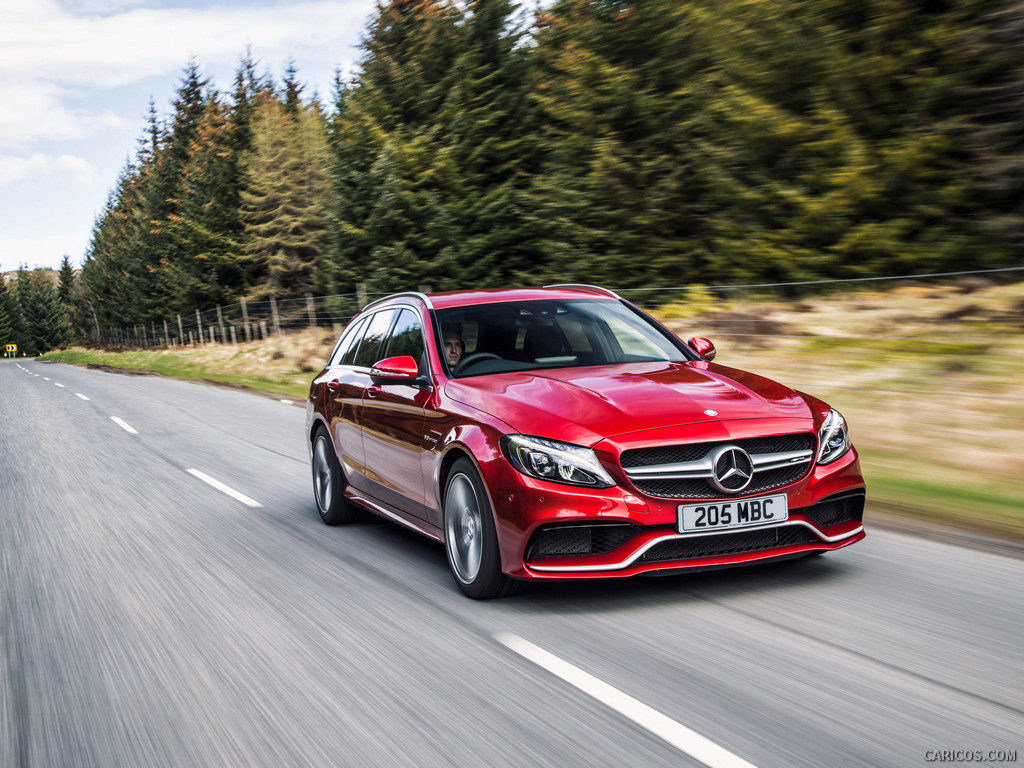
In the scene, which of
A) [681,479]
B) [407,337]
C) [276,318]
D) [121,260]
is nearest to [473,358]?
[407,337]

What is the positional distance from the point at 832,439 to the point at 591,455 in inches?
52.3

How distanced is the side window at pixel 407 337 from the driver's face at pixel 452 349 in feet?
0.63

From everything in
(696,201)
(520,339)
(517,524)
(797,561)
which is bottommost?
(797,561)

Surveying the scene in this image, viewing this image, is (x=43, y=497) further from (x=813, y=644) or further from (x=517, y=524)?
(x=813, y=644)

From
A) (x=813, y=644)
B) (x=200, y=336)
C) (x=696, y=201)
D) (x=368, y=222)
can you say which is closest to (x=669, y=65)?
(x=696, y=201)

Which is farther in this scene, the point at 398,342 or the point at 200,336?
the point at 200,336

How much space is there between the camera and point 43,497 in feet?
30.8

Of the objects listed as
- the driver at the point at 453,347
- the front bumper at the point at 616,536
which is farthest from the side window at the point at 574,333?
the front bumper at the point at 616,536

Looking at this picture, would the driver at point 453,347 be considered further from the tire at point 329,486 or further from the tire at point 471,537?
the tire at point 329,486

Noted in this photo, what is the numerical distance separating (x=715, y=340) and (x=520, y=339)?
26.1 feet

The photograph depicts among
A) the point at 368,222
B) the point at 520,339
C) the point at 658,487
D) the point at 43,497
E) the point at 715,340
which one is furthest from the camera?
the point at 368,222

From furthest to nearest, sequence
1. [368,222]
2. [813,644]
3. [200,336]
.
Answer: [200,336], [368,222], [813,644]

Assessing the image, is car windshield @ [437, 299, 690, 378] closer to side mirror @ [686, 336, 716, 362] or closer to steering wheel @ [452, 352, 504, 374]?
steering wheel @ [452, 352, 504, 374]

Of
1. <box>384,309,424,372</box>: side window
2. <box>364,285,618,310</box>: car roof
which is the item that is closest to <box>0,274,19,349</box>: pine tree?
<box>384,309,424,372</box>: side window
